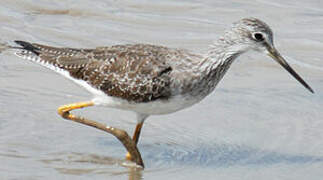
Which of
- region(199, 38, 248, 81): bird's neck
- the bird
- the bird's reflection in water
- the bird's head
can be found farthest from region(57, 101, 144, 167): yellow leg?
the bird's head

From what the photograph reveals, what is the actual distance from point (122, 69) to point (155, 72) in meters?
0.46

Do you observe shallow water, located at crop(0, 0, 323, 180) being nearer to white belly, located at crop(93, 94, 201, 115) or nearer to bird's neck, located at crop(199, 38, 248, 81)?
white belly, located at crop(93, 94, 201, 115)

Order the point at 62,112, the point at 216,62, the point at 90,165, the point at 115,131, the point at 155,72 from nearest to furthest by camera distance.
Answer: the point at 90,165, the point at 155,72, the point at 216,62, the point at 115,131, the point at 62,112

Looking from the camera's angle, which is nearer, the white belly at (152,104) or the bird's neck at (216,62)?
the white belly at (152,104)

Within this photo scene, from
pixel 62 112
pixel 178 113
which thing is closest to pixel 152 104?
pixel 62 112

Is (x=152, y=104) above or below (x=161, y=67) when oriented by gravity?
below

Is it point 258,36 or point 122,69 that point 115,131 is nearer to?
point 122,69

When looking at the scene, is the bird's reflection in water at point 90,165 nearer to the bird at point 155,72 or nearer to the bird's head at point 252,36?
the bird at point 155,72

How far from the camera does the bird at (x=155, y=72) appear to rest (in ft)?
31.7

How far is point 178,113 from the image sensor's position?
450 inches

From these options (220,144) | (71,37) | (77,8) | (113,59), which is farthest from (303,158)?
(77,8)

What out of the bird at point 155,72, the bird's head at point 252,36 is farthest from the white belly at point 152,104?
the bird's head at point 252,36

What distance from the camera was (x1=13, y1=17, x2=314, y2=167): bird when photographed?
380 inches

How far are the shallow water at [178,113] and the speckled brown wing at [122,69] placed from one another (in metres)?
0.83
